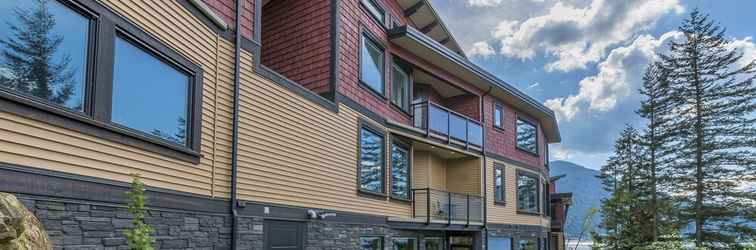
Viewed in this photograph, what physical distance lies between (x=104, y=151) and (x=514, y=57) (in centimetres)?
3532

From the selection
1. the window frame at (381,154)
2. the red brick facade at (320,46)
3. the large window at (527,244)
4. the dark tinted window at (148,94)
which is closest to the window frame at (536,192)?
the large window at (527,244)

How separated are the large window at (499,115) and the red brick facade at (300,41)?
29.2 feet

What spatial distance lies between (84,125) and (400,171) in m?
8.71

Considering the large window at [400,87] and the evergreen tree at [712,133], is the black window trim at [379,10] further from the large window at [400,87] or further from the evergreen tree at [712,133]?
the evergreen tree at [712,133]

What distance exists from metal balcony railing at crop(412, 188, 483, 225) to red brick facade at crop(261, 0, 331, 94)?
4324mm

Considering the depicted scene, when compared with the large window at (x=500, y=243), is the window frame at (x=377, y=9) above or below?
above

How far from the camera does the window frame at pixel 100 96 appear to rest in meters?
4.07

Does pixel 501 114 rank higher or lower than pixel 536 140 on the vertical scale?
higher

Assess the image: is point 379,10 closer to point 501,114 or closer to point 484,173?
point 484,173

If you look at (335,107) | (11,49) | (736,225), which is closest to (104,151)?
(11,49)

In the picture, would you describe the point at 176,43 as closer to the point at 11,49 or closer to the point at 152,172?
Answer: the point at 152,172

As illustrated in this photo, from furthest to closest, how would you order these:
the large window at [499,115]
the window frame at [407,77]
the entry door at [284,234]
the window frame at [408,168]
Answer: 1. the large window at [499,115]
2. the window frame at [407,77]
3. the window frame at [408,168]
4. the entry door at [284,234]

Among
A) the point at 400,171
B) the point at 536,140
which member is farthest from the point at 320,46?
the point at 536,140

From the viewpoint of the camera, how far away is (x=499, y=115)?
17703 millimetres
